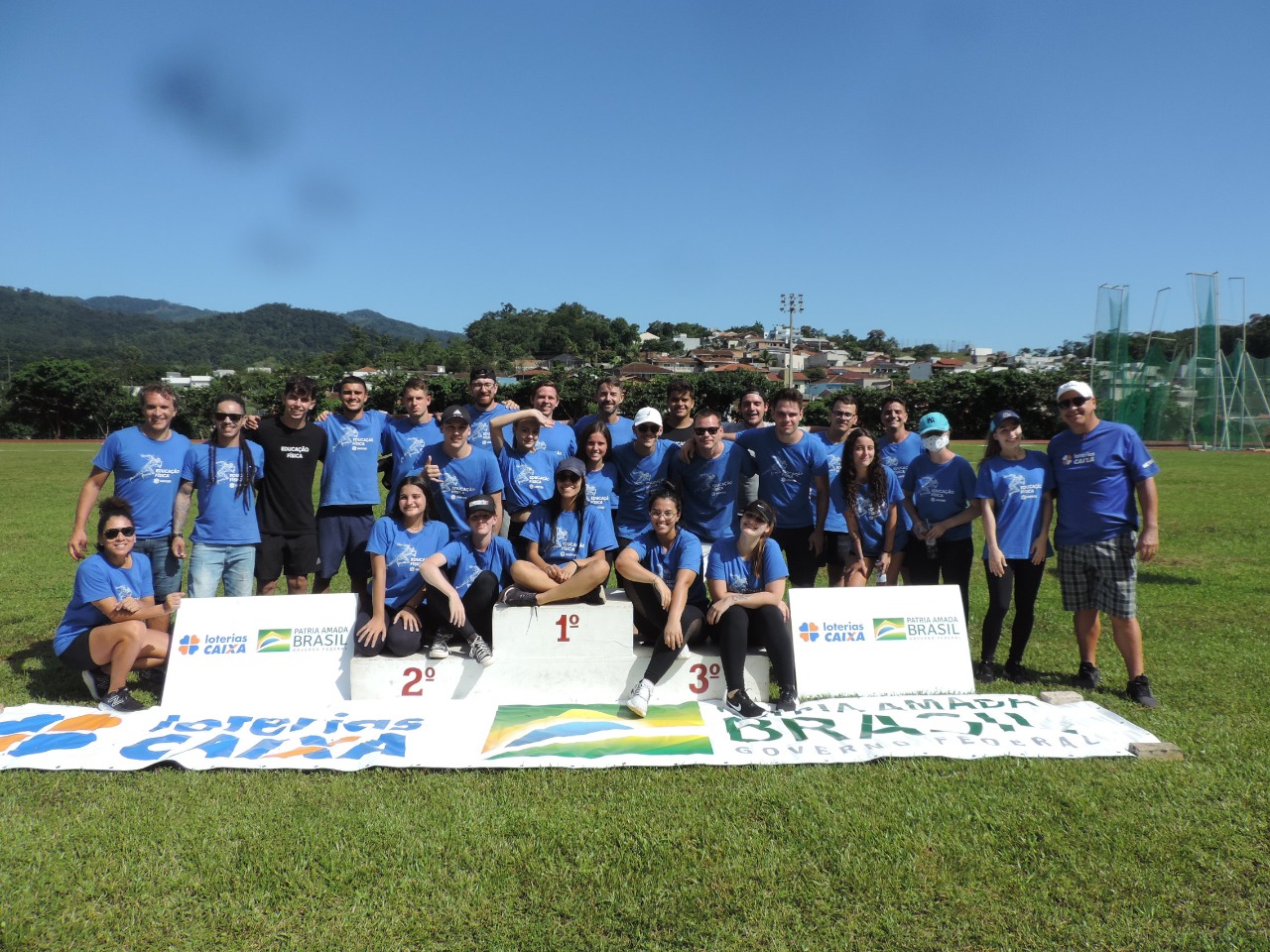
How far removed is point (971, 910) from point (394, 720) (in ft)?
11.1

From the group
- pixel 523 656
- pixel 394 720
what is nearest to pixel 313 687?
pixel 394 720

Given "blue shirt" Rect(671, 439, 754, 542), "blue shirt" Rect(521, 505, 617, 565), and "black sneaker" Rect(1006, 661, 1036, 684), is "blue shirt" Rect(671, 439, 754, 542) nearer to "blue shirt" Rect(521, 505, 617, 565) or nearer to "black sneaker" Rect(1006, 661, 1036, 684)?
"blue shirt" Rect(521, 505, 617, 565)

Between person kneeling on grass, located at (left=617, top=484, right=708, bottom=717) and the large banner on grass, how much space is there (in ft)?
1.36

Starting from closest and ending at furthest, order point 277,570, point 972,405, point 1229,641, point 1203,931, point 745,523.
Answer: point 1203,931 → point 745,523 → point 277,570 → point 1229,641 → point 972,405

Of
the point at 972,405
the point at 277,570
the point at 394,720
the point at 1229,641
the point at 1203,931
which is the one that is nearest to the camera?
the point at 1203,931

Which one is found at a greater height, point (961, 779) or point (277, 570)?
point (277, 570)

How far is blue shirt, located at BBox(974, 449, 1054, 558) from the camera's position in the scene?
5.62 metres

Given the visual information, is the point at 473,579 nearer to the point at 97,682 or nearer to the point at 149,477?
the point at 149,477

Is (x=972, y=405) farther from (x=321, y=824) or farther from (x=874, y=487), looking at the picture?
(x=321, y=824)

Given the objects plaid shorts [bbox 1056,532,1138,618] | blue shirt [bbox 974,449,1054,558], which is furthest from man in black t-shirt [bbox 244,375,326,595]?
plaid shorts [bbox 1056,532,1138,618]

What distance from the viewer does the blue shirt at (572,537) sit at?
5.59 metres

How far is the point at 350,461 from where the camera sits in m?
→ 6.17

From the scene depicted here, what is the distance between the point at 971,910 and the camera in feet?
10.0

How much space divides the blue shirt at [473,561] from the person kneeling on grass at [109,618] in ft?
6.61
